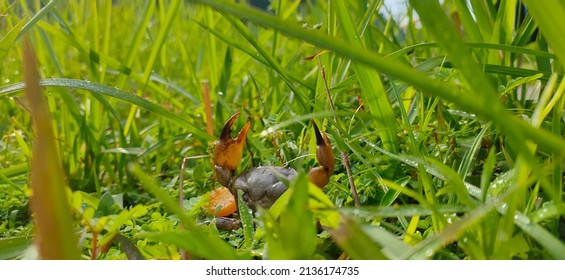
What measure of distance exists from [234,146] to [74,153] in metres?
0.47

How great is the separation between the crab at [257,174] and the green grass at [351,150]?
0.03m

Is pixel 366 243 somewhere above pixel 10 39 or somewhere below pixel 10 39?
below

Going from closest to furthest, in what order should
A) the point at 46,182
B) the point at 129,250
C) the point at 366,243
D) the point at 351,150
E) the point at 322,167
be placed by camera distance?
the point at 46,182 < the point at 366,243 < the point at 129,250 < the point at 322,167 < the point at 351,150

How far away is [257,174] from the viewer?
0.92 m

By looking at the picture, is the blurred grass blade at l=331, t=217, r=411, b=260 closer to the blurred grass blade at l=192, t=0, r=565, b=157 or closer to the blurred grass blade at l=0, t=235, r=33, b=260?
the blurred grass blade at l=192, t=0, r=565, b=157

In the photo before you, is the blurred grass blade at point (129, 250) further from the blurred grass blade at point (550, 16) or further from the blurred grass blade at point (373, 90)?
the blurred grass blade at point (550, 16)

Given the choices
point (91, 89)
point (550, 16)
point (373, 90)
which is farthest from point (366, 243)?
point (91, 89)

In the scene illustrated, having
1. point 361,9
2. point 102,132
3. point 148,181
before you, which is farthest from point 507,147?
point 102,132

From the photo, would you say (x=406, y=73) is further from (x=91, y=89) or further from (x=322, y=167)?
(x=91, y=89)

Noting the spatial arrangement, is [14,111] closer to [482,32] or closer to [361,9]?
[361,9]

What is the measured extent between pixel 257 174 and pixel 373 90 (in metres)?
0.20

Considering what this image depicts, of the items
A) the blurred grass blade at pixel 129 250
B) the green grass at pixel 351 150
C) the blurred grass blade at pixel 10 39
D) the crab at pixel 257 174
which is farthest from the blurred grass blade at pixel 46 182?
the blurred grass blade at pixel 10 39

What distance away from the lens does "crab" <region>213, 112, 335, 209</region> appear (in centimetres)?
88

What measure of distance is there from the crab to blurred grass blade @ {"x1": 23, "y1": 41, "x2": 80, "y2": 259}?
0.38m
